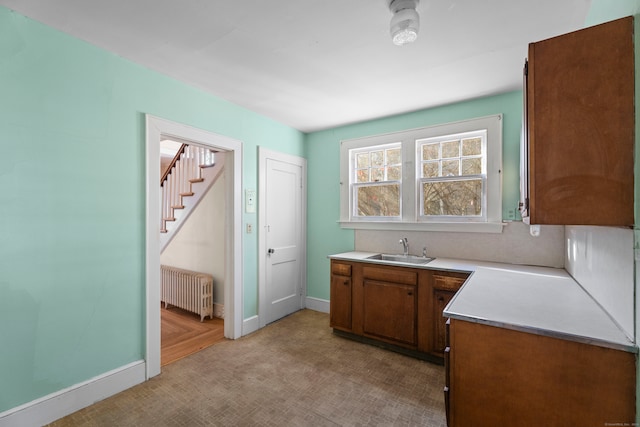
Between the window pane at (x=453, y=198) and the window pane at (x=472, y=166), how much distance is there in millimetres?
96

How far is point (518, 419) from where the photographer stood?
4.10 ft

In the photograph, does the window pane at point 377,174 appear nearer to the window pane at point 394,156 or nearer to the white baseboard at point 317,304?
the window pane at point 394,156

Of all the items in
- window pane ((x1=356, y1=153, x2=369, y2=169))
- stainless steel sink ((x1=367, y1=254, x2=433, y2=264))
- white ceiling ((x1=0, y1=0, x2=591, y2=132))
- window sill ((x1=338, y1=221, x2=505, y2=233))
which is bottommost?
stainless steel sink ((x1=367, y1=254, x2=433, y2=264))

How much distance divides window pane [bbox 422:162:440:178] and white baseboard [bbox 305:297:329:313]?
85.2 inches

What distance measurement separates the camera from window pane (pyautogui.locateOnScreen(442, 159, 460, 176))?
313 centimetres

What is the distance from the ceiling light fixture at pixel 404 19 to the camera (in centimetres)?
157

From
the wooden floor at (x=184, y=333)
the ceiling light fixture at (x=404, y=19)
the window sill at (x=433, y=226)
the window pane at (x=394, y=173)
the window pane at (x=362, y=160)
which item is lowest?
the wooden floor at (x=184, y=333)

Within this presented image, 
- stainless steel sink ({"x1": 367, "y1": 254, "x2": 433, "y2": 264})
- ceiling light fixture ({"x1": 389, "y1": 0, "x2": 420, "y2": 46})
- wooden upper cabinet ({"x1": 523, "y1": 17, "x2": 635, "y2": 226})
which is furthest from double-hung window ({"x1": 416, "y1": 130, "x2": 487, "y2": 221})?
wooden upper cabinet ({"x1": 523, "y1": 17, "x2": 635, "y2": 226})

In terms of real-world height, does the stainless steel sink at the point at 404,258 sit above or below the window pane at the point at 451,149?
below

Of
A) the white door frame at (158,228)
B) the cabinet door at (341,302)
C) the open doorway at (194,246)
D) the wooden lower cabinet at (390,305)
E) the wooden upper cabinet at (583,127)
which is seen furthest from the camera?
the open doorway at (194,246)

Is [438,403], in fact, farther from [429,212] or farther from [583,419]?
[429,212]

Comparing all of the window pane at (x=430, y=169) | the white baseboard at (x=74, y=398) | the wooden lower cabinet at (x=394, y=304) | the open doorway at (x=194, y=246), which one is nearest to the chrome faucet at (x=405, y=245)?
the wooden lower cabinet at (x=394, y=304)

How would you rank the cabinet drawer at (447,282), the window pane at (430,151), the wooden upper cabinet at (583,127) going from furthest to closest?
the window pane at (430,151)
the cabinet drawer at (447,282)
the wooden upper cabinet at (583,127)

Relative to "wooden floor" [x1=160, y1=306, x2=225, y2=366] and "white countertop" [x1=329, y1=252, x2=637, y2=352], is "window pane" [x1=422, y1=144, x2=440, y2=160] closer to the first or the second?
"white countertop" [x1=329, y1=252, x2=637, y2=352]
